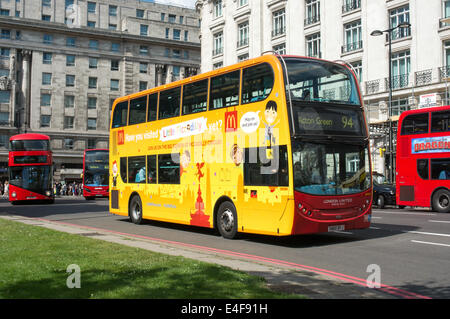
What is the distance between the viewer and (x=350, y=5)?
3681cm

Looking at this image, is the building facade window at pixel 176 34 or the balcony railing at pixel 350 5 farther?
the building facade window at pixel 176 34

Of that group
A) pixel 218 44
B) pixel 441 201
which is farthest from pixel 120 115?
pixel 218 44

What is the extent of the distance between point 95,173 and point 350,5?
903 inches

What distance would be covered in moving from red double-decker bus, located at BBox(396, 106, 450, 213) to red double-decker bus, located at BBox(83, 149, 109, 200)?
75.0 feet

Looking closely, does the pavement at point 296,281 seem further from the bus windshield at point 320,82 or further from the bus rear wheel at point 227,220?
the bus windshield at point 320,82

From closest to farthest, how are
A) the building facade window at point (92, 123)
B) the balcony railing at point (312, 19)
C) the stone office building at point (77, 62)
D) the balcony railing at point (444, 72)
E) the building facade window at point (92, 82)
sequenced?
the balcony railing at point (444, 72), the balcony railing at point (312, 19), the stone office building at point (77, 62), the building facade window at point (92, 123), the building facade window at point (92, 82)

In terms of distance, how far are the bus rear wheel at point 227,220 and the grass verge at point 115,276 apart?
10.2 feet

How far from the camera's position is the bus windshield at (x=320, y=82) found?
432 inches

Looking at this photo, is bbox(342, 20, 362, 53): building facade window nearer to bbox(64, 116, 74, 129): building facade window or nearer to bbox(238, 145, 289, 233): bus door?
bbox(238, 145, 289, 233): bus door

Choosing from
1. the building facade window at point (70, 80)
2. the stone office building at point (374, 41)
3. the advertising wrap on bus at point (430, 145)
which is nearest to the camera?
the advertising wrap on bus at point (430, 145)

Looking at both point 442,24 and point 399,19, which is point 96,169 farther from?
point 442,24

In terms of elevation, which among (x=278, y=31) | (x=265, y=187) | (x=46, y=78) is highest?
(x=46, y=78)

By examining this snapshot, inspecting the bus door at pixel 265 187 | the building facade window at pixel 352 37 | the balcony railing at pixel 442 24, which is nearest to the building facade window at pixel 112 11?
the building facade window at pixel 352 37

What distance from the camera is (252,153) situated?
1162 centimetres
